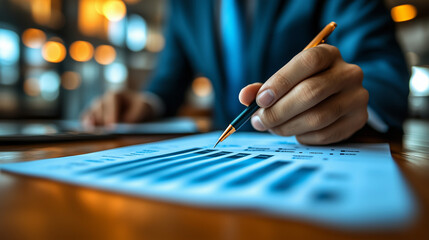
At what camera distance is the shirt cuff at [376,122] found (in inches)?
16.6

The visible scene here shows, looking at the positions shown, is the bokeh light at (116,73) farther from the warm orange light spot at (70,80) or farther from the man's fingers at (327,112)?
the man's fingers at (327,112)

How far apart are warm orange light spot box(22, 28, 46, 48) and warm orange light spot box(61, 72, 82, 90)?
49cm

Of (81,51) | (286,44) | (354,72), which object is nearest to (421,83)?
(286,44)

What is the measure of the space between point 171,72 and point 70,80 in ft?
10.9

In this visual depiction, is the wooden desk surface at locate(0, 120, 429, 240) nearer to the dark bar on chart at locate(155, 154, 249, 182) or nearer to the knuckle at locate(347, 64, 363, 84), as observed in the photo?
the dark bar on chart at locate(155, 154, 249, 182)

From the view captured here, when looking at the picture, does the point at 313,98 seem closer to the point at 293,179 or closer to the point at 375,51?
the point at 293,179

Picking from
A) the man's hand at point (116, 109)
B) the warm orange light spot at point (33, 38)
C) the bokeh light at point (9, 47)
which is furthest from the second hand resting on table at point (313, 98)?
the warm orange light spot at point (33, 38)

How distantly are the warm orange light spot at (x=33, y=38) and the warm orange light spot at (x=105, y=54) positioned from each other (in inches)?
32.4

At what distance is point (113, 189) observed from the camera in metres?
0.13

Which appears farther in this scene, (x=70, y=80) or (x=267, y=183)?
(x=70, y=80)

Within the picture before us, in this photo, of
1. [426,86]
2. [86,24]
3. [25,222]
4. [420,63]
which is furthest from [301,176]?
[86,24]

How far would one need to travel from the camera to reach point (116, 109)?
62 cm

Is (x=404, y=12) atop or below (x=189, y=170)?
atop

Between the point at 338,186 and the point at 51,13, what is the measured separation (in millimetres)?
4206
